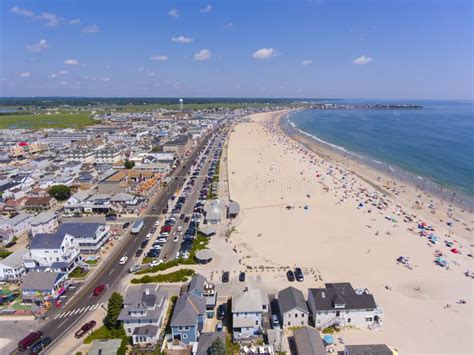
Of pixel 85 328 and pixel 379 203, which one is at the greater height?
pixel 379 203

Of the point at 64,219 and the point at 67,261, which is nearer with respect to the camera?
the point at 67,261

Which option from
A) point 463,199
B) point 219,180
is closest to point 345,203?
point 463,199

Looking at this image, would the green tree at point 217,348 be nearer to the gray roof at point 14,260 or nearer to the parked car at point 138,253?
the parked car at point 138,253

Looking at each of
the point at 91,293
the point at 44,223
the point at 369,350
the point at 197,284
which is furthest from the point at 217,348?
the point at 44,223

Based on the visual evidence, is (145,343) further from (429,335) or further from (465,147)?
(465,147)

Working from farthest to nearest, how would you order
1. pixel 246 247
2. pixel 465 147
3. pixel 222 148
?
pixel 222 148 < pixel 465 147 < pixel 246 247

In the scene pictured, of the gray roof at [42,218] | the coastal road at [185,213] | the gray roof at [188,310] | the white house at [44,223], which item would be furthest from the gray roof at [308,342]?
the gray roof at [42,218]

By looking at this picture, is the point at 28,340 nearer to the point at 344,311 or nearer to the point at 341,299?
the point at 341,299

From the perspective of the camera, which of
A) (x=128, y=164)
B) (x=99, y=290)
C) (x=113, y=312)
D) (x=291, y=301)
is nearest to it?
(x=113, y=312)
